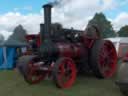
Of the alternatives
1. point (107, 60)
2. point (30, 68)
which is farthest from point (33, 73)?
point (107, 60)

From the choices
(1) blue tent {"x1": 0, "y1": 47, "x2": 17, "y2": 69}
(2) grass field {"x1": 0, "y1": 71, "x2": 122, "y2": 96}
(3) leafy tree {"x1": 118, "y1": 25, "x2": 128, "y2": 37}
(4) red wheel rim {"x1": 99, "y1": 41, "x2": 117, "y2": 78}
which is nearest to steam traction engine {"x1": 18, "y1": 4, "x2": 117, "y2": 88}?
(4) red wheel rim {"x1": 99, "y1": 41, "x2": 117, "y2": 78}

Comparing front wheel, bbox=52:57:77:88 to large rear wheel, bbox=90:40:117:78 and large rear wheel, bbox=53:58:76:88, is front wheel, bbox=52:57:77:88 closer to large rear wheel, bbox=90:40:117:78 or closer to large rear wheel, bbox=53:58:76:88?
large rear wheel, bbox=53:58:76:88

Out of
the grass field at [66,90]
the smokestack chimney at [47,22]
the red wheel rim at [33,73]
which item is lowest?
the grass field at [66,90]

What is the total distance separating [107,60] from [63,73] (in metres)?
2.54

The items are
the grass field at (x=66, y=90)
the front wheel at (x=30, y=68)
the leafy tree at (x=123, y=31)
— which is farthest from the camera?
the leafy tree at (x=123, y=31)

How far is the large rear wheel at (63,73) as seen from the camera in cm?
731

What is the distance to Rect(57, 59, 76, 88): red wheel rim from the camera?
7.48 metres

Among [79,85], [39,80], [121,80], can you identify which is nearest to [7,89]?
[39,80]

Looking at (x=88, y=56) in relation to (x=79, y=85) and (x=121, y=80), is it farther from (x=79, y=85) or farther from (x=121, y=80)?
(x=121, y=80)

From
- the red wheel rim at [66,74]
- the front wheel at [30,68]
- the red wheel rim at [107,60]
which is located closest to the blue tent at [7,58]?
the front wheel at [30,68]

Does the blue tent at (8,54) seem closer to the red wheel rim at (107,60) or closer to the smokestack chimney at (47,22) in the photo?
the red wheel rim at (107,60)

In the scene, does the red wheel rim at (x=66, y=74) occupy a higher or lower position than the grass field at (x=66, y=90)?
higher

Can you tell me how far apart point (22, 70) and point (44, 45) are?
92 cm

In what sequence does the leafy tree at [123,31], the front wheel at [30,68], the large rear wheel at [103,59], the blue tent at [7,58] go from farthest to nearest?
the leafy tree at [123,31] → the blue tent at [7,58] → the large rear wheel at [103,59] → the front wheel at [30,68]
